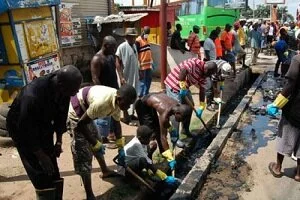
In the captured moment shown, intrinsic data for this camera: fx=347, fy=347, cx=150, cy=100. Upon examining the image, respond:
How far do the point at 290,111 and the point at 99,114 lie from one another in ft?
8.37

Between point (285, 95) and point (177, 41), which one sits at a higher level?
point (285, 95)

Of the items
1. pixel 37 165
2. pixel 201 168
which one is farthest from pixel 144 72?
pixel 37 165

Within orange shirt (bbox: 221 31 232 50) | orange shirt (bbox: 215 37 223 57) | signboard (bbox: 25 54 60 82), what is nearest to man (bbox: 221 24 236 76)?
orange shirt (bbox: 221 31 232 50)

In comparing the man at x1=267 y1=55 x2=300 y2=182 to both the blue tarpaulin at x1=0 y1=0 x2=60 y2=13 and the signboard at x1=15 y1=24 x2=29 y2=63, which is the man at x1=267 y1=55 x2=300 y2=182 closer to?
the signboard at x1=15 y1=24 x2=29 y2=63

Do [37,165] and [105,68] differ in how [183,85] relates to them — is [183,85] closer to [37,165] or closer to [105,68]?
[105,68]

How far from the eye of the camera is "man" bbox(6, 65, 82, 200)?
2926 mm

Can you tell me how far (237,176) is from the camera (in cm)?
504

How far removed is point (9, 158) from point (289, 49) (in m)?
10.7

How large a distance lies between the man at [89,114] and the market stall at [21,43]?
8.71 ft

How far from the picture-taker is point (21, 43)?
623cm

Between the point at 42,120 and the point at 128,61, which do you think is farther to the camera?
the point at 128,61

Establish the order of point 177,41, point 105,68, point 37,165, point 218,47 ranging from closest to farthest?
point 37,165
point 105,68
point 218,47
point 177,41

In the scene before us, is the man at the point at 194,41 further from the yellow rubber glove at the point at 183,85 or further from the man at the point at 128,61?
the yellow rubber glove at the point at 183,85

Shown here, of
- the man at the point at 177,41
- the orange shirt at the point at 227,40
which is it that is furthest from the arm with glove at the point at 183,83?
the orange shirt at the point at 227,40
